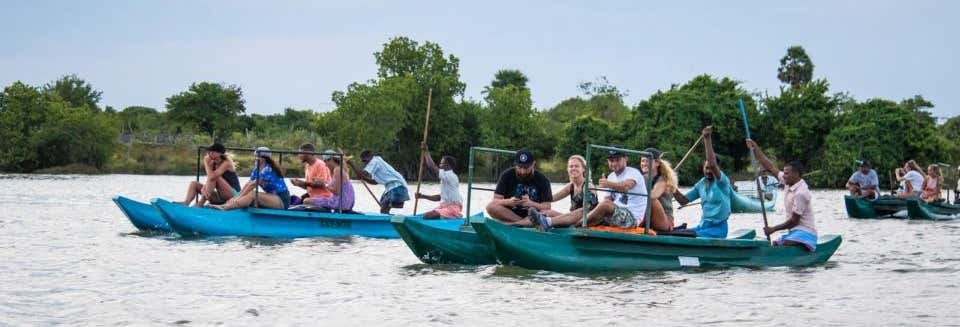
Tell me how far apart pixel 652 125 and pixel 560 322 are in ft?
189

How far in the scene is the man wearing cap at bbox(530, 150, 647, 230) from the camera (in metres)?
13.4

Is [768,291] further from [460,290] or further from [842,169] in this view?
[842,169]

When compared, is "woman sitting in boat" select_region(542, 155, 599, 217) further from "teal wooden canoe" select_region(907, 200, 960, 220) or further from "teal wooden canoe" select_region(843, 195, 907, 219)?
"teal wooden canoe" select_region(843, 195, 907, 219)

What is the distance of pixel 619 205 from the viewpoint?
13.7 m

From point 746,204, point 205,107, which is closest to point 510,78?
point 205,107

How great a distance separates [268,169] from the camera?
18.9 metres

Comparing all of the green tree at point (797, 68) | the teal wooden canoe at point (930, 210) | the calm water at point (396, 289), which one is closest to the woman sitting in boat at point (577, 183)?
the calm water at point (396, 289)

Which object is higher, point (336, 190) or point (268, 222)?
point (336, 190)

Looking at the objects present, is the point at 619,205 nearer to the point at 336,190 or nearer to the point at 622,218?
the point at 622,218

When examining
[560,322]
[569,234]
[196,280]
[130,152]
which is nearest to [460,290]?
[569,234]

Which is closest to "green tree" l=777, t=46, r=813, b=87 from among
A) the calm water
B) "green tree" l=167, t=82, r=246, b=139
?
"green tree" l=167, t=82, r=246, b=139

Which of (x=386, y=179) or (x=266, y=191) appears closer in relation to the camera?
(x=266, y=191)

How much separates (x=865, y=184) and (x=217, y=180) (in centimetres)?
1683

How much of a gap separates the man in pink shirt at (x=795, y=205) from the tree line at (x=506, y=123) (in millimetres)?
42461
